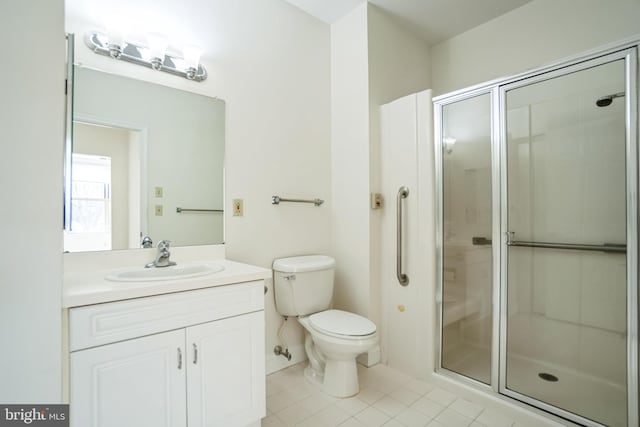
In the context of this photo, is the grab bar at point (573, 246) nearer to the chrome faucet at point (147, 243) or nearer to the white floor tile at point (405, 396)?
the white floor tile at point (405, 396)

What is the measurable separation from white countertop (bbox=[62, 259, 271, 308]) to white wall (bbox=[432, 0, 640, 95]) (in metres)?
2.04

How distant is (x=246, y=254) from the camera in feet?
6.41

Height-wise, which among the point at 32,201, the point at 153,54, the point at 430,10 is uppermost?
the point at 430,10

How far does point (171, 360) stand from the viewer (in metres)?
1.18

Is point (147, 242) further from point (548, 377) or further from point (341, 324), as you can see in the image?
point (548, 377)

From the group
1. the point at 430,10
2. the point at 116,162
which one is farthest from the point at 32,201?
the point at 430,10

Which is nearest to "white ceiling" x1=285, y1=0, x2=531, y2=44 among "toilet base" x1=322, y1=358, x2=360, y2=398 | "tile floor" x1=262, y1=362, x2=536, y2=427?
"toilet base" x1=322, y1=358, x2=360, y2=398

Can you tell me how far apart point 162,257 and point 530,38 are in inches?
112

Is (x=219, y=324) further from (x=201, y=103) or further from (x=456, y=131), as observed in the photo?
(x=456, y=131)

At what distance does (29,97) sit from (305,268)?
1.46m

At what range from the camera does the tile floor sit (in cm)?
157

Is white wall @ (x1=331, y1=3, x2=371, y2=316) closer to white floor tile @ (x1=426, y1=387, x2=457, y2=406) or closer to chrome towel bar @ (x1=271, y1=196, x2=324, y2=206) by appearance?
chrome towel bar @ (x1=271, y1=196, x2=324, y2=206)

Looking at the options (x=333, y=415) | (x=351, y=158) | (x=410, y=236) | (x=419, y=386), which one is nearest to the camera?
(x=333, y=415)

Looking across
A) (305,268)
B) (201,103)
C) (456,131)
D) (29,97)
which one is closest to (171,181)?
(201,103)
